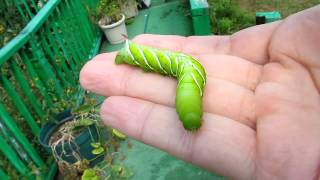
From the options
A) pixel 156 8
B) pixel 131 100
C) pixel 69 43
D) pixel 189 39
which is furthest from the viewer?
pixel 156 8

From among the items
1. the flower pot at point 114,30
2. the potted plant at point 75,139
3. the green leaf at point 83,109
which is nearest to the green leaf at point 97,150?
the potted plant at point 75,139

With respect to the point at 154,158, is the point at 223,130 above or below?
above

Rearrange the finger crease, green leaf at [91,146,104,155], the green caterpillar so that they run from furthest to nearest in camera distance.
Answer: green leaf at [91,146,104,155] → the finger crease → the green caterpillar

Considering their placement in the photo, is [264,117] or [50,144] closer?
[264,117]

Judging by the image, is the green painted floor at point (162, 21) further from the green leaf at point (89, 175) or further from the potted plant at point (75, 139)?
the green leaf at point (89, 175)

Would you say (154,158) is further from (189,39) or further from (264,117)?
(264,117)

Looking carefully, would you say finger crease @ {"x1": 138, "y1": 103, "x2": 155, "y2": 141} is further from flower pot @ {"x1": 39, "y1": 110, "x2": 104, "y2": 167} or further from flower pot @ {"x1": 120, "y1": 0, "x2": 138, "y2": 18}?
flower pot @ {"x1": 120, "y1": 0, "x2": 138, "y2": 18}

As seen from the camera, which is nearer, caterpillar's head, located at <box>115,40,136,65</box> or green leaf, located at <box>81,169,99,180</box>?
caterpillar's head, located at <box>115,40,136,65</box>

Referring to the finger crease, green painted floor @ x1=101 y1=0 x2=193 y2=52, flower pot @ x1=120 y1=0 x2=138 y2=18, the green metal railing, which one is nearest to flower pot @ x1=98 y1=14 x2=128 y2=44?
green painted floor @ x1=101 y1=0 x2=193 y2=52

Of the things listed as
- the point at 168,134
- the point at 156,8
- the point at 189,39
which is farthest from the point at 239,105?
the point at 156,8
